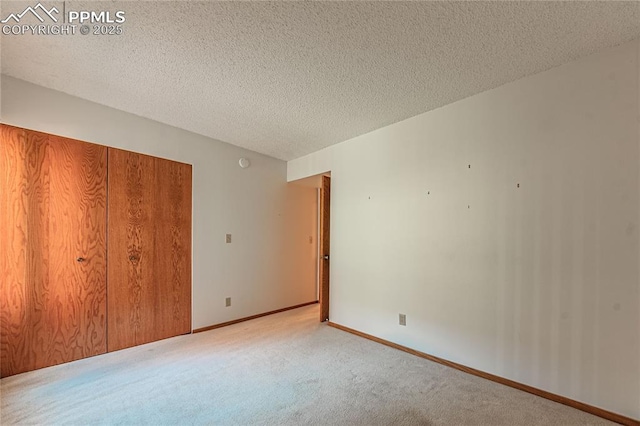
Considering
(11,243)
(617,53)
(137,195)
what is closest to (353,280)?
(137,195)

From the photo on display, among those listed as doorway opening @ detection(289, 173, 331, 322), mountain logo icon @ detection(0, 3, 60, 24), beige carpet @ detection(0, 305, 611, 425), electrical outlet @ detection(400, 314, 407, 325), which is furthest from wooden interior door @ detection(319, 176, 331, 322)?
mountain logo icon @ detection(0, 3, 60, 24)

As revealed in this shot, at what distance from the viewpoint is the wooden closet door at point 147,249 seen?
9.26 feet

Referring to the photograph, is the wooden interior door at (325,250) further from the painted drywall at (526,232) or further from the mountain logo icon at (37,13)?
the mountain logo icon at (37,13)

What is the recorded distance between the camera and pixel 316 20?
1.64 m

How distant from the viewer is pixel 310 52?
1.92 meters

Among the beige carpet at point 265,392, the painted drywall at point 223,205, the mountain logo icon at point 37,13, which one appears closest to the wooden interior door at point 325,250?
the painted drywall at point 223,205

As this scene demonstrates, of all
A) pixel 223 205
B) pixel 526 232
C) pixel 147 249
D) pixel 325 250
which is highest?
pixel 223 205

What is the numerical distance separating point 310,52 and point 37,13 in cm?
162

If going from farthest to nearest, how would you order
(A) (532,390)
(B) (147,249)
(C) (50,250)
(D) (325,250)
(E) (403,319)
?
(D) (325,250)
(B) (147,249)
(E) (403,319)
(C) (50,250)
(A) (532,390)

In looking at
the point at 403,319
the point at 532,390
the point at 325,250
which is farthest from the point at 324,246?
the point at 532,390

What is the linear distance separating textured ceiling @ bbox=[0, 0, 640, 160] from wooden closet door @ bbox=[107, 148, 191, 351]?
70cm

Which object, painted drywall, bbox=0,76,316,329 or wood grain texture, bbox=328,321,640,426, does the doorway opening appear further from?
wood grain texture, bbox=328,321,640,426

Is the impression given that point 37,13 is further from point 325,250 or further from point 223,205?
point 325,250

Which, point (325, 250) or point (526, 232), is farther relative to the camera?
point (325, 250)
